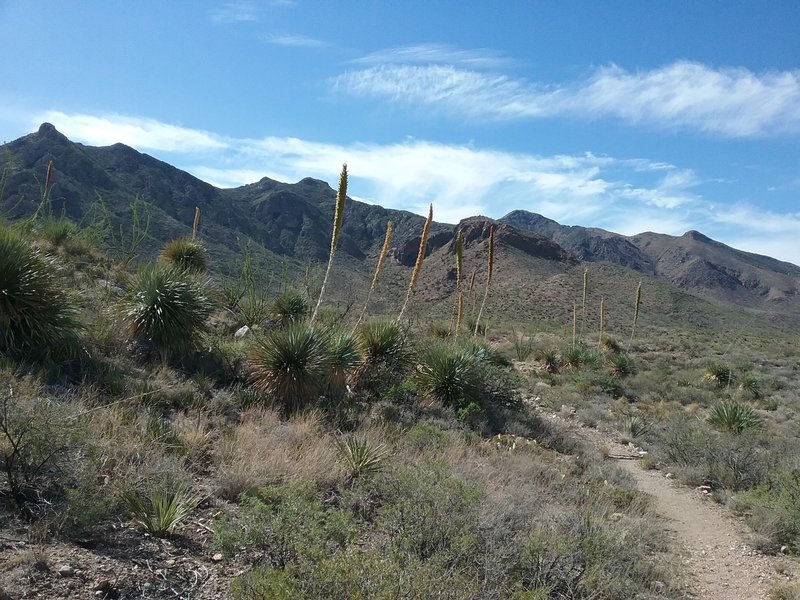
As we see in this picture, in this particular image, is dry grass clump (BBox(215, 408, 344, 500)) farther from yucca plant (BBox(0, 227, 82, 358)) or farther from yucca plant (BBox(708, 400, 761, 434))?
yucca plant (BBox(708, 400, 761, 434))

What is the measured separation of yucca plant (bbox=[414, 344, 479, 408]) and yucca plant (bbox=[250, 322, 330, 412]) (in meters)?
2.63

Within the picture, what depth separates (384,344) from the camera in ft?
39.4

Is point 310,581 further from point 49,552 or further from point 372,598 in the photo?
point 49,552

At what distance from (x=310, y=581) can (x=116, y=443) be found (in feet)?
9.95

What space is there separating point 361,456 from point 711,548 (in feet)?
15.2

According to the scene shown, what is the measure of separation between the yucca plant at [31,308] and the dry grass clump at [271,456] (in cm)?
285

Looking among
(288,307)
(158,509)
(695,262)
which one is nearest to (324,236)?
(288,307)

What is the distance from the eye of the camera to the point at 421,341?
13656 mm

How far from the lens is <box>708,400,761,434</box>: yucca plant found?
13616 mm

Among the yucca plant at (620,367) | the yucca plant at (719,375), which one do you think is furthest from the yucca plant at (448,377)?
the yucca plant at (719,375)

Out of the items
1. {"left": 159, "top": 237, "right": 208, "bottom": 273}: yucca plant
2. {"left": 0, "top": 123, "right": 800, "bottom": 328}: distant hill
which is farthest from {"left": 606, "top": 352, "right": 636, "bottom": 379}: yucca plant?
{"left": 159, "top": 237, "right": 208, "bottom": 273}: yucca plant

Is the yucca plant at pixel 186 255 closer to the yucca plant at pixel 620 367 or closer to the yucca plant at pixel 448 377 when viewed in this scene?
the yucca plant at pixel 448 377

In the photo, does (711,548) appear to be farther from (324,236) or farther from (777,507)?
(324,236)

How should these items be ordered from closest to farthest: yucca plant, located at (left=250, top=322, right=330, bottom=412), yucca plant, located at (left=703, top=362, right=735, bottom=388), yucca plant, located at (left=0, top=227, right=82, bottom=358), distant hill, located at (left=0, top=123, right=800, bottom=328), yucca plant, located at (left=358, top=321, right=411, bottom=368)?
yucca plant, located at (left=0, top=227, right=82, bottom=358)
yucca plant, located at (left=250, top=322, right=330, bottom=412)
yucca plant, located at (left=358, top=321, right=411, bottom=368)
yucca plant, located at (left=703, top=362, right=735, bottom=388)
distant hill, located at (left=0, top=123, right=800, bottom=328)
